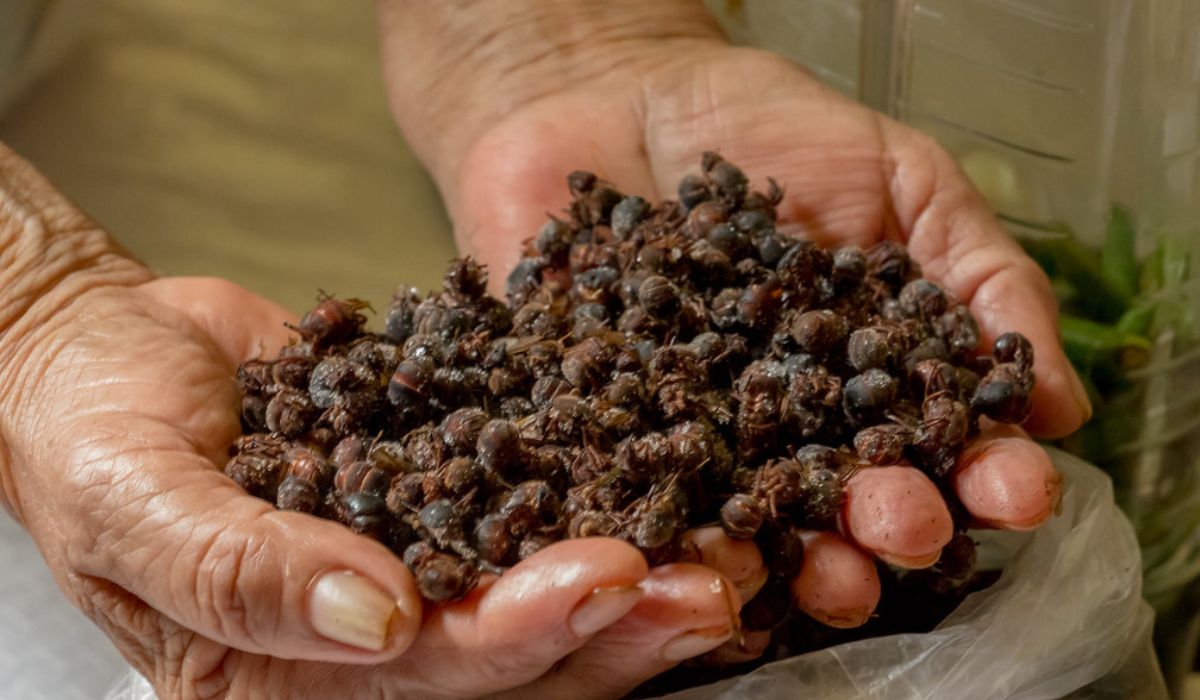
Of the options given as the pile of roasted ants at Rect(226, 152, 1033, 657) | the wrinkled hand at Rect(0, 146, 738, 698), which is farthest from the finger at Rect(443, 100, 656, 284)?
the wrinkled hand at Rect(0, 146, 738, 698)

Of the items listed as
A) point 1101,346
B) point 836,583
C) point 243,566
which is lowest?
point 1101,346

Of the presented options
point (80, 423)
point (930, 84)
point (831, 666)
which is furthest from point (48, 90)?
point (831, 666)

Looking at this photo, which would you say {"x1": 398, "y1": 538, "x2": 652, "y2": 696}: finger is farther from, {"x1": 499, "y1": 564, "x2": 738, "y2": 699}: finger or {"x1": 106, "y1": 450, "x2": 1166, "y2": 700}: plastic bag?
{"x1": 106, "y1": 450, "x2": 1166, "y2": 700}: plastic bag

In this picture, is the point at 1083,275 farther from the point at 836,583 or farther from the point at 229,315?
→ the point at 229,315

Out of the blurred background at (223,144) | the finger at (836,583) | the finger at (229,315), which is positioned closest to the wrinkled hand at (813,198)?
the finger at (836,583)

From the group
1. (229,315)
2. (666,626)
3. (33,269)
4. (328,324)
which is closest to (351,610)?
(666,626)
